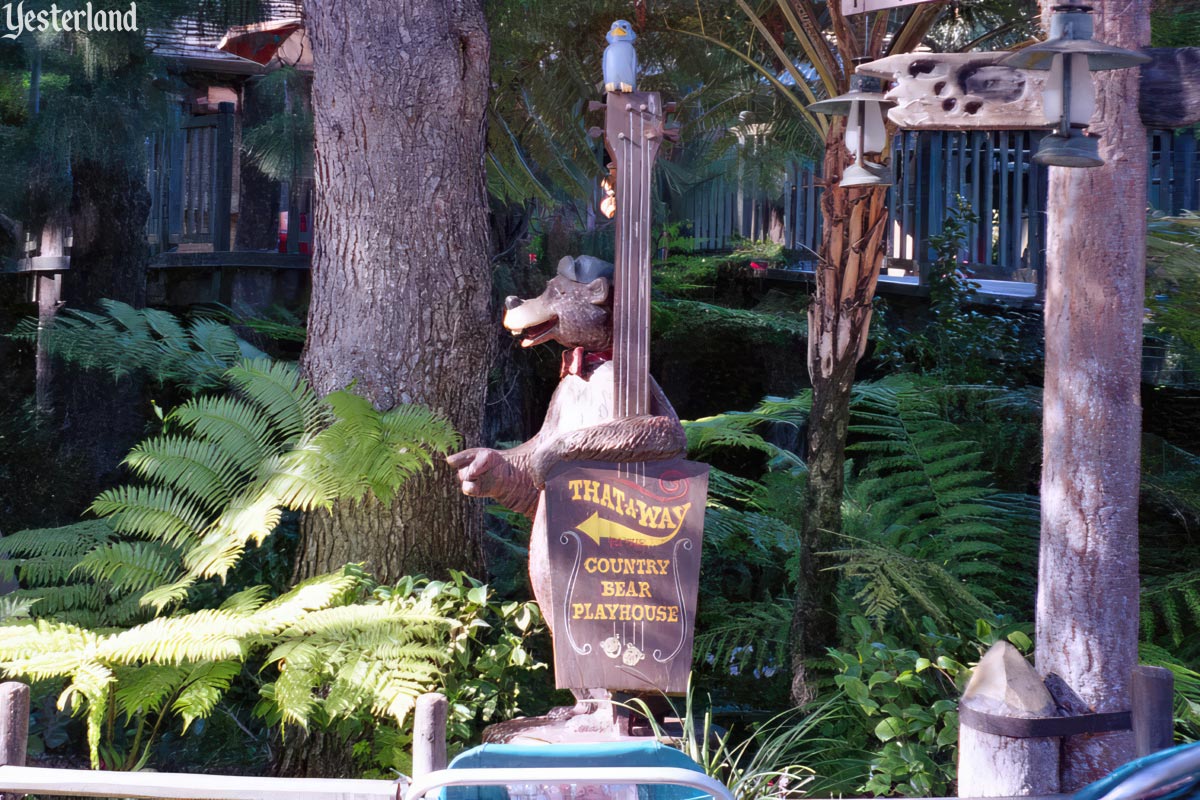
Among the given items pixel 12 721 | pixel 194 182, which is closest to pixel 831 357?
pixel 12 721

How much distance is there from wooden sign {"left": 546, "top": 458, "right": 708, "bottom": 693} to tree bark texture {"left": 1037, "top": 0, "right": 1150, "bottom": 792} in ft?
4.10

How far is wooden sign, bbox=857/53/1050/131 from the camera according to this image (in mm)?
3498

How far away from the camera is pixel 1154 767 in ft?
6.66

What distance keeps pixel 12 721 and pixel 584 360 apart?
2125 mm

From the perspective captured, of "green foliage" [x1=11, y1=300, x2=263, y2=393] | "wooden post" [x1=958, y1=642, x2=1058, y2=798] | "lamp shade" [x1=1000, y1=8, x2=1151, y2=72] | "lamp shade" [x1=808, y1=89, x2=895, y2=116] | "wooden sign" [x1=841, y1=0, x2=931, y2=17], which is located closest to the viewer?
"lamp shade" [x1=1000, y1=8, x2=1151, y2=72]

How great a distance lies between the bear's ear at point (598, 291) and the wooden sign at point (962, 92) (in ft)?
3.73

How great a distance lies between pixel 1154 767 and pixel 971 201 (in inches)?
276

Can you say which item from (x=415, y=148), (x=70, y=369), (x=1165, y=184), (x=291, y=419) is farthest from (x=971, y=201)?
(x=70, y=369)

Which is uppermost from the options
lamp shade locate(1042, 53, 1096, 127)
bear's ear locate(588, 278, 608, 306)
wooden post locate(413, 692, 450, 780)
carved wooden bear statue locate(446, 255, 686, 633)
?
lamp shade locate(1042, 53, 1096, 127)

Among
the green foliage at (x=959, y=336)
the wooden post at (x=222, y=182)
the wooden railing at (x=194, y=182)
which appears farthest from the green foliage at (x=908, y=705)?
the wooden railing at (x=194, y=182)

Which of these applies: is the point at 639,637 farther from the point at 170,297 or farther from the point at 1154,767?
the point at 170,297

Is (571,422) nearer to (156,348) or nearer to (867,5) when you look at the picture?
(867,5)

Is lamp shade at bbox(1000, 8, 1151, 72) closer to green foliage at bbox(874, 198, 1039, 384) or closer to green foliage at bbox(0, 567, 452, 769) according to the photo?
green foliage at bbox(0, 567, 452, 769)

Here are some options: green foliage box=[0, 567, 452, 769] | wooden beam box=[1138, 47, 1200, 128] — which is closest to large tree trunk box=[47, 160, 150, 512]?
green foliage box=[0, 567, 452, 769]
